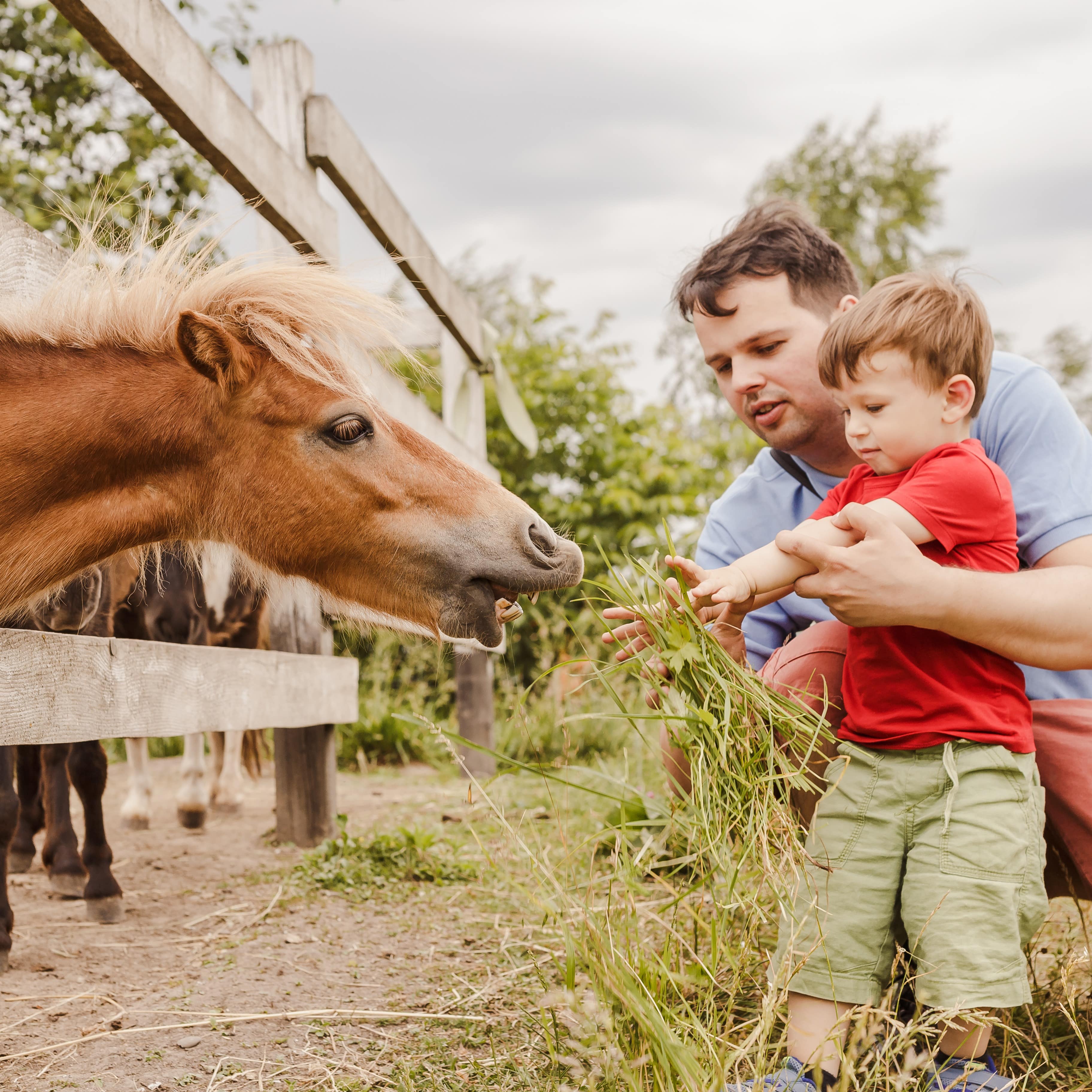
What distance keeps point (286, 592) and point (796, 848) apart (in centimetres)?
146

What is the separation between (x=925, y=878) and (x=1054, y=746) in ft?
1.60

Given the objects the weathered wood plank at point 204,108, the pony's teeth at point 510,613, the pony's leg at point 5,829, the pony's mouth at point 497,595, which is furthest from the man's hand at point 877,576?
the pony's leg at point 5,829

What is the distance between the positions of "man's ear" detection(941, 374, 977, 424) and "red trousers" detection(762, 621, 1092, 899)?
505 millimetres

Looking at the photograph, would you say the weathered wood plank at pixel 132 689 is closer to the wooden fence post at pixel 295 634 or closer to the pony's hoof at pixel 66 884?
the wooden fence post at pixel 295 634

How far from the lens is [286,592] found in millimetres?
2418

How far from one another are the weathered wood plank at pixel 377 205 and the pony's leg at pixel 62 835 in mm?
2003

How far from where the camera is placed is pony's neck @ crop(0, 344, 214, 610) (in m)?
1.91

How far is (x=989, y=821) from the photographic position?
5.14ft

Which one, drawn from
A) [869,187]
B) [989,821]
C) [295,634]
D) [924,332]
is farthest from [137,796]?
[869,187]

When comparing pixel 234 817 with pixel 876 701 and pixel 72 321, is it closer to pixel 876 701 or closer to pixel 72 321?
pixel 72 321

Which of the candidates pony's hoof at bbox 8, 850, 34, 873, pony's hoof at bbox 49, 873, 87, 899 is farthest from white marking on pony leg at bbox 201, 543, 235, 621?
pony's hoof at bbox 8, 850, 34, 873

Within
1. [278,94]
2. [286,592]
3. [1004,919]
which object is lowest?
[1004,919]

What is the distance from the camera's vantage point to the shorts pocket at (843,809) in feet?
5.45

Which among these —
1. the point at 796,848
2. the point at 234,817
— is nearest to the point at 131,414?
the point at 796,848
